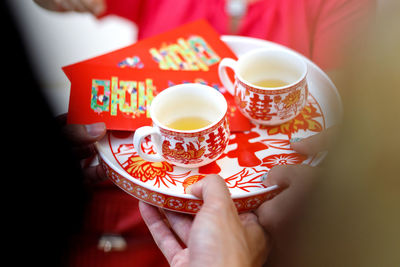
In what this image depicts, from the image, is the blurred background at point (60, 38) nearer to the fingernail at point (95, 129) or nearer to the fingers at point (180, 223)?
the fingernail at point (95, 129)

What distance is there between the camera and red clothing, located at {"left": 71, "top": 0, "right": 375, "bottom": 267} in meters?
0.48

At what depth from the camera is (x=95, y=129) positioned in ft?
1.74

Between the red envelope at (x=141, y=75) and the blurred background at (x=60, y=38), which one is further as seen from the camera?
the red envelope at (x=141, y=75)

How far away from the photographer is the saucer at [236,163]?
476 mm

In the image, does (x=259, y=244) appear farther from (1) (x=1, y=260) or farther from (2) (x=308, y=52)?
(2) (x=308, y=52)

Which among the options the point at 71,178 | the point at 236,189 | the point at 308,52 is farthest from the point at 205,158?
the point at 308,52

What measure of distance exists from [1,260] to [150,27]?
71 cm

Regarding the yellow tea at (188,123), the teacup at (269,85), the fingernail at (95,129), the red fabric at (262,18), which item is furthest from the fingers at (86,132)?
the red fabric at (262,18)

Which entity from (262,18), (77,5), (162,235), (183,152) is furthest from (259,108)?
(77,5)

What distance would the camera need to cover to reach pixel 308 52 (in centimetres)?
75

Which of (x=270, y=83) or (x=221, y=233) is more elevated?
(x=270, y=83)

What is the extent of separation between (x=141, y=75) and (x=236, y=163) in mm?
221

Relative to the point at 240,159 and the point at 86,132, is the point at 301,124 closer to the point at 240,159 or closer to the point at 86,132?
the point at 240,159

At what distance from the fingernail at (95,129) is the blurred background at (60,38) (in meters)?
0.04
